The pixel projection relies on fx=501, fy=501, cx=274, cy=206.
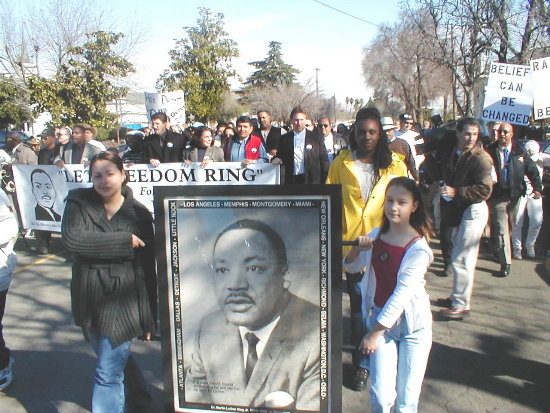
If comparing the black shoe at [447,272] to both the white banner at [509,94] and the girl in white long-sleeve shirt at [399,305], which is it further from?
the girl in white long-sleeve shirt at [399,305]

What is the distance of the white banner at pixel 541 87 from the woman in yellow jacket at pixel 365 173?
4.24 m

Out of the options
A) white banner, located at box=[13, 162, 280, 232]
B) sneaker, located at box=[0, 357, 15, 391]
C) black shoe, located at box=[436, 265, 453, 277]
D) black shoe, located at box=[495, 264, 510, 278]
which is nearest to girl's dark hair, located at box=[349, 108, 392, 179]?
sneaker, located at box=[0, 357, 15, 391]

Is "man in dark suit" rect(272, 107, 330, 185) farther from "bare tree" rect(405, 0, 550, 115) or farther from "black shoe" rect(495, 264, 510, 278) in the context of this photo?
"bare tree" rect(405, 0, 550, 115)

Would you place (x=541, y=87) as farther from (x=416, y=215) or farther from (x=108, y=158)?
(x=108, y=158)

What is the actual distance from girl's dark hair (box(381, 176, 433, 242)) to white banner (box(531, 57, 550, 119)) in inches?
192

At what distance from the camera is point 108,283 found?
282cm

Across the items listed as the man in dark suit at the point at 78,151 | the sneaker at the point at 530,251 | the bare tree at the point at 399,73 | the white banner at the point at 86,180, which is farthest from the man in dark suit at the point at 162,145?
the bare tree at the point at 399,73

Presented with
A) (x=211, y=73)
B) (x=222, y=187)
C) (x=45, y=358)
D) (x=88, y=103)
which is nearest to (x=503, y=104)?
(x=222, y=187)

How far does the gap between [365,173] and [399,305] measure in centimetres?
121

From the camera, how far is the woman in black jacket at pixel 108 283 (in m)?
2.82

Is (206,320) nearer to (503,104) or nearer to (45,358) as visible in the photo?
(45,358)

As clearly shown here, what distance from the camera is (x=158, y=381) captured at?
12.8 ft

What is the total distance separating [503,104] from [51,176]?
694cm

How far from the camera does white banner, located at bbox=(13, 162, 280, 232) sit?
269 inches
